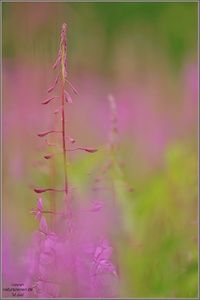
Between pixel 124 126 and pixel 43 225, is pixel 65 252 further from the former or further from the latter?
pixel 124 126

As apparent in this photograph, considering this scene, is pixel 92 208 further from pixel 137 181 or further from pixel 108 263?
pixel 137 181

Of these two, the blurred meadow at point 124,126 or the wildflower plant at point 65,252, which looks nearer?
the wildflower plant at point 65,252

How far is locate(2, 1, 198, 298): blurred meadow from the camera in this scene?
1282 millimetres

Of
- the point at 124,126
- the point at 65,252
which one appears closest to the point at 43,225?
the point at 65,252

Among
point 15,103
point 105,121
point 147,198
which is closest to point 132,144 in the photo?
point 105,121

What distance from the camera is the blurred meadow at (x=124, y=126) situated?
1.28 m

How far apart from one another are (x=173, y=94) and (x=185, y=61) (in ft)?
0.87

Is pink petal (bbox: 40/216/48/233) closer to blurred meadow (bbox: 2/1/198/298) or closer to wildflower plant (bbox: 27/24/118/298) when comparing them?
wildflower plant (bbox: 27/24/118/298)

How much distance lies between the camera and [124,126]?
8.04 ft

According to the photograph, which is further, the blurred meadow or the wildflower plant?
the blurred meadow

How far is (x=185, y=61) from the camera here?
9.99ft

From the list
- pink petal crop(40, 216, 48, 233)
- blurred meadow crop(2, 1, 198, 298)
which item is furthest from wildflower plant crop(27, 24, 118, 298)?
blurred meadow crop(2, 1, 198, 298)

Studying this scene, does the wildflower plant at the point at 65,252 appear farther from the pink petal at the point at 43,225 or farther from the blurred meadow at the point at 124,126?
the blurred meadow at the point at 124,126

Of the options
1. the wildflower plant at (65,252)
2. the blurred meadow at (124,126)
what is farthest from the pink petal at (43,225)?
the blurred meadow at (124,126)
